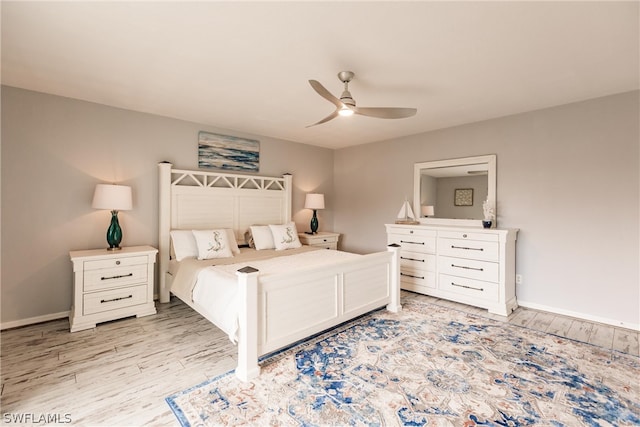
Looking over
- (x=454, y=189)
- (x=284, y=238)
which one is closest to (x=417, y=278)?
(x=454, y=189)

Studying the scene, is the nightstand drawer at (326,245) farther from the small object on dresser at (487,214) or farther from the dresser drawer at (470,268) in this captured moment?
the small object on dresser at (487,214)

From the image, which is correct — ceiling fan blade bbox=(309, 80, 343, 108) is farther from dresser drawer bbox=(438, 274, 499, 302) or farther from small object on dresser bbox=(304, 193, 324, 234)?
small object on dresser bbox=(304, 193, 324, 234)

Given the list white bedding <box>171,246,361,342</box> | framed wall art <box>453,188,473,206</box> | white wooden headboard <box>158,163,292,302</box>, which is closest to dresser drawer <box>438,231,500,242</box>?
framed wall art <box>453,188,473,206</box>

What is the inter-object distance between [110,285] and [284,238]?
2.07m

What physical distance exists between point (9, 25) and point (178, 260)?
2366 millimetres

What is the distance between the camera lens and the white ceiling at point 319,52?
70.1 inches

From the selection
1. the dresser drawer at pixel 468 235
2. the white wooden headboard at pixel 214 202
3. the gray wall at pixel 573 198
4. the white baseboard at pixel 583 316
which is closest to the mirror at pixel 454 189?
the gray wall at pixel 573 198

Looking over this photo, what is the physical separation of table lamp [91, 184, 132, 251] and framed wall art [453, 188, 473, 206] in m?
4.17

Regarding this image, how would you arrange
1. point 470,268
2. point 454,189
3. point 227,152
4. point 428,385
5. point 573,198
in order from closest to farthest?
point 428,385 → point 573,198 → point 470,268 → point 454,189 → point 227,152

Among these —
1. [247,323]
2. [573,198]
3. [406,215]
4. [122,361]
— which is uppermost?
[573,198]

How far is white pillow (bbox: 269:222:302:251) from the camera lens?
165 inches

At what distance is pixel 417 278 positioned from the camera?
4.15 meters

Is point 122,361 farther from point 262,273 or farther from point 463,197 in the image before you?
point 463,197

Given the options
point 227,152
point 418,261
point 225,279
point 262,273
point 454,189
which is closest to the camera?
point 262,273
